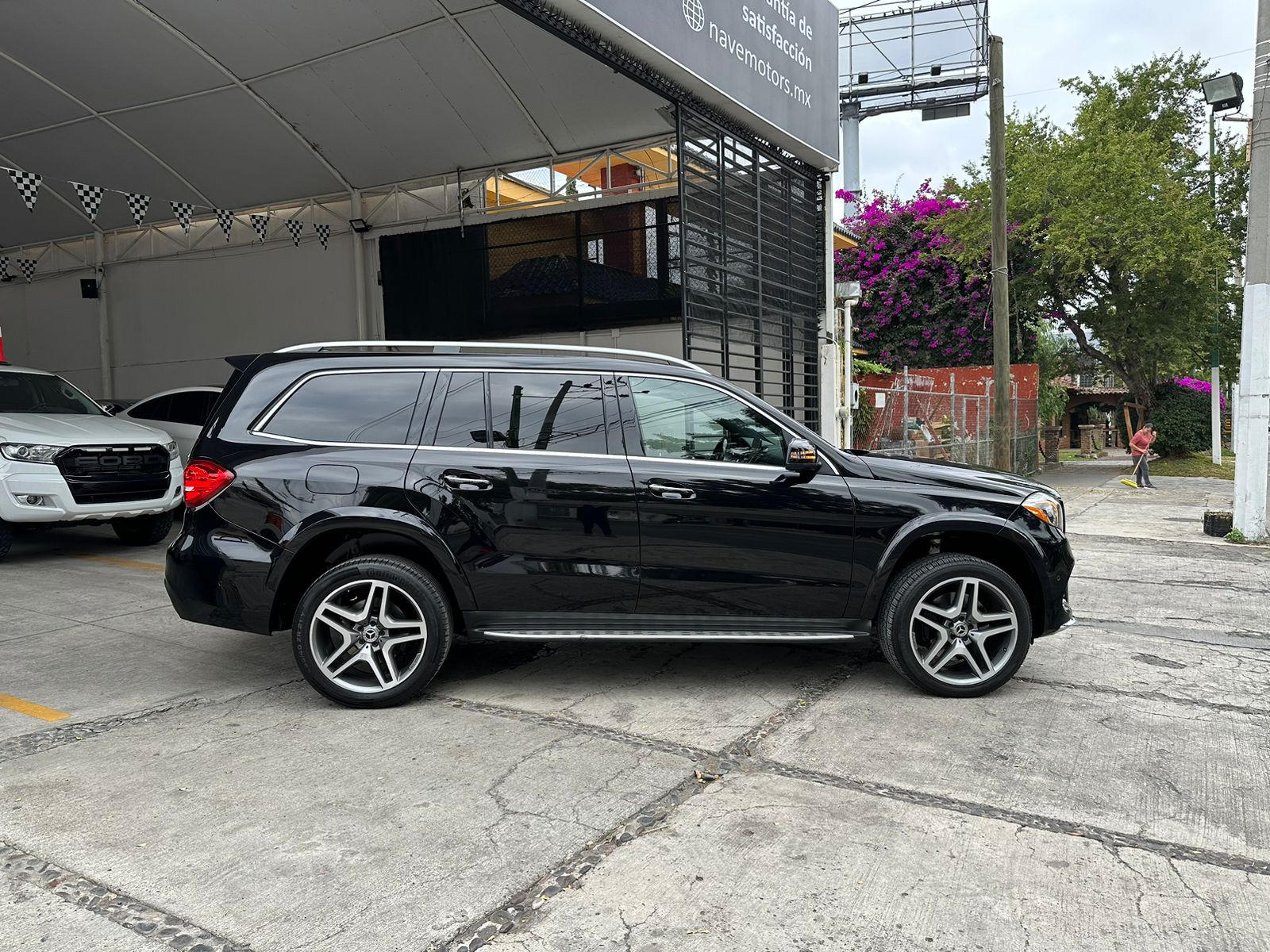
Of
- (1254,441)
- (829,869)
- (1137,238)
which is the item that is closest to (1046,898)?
(829,869)

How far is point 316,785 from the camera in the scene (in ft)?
12.2

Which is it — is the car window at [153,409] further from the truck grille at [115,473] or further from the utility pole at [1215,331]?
the utility pole at [1215,331]

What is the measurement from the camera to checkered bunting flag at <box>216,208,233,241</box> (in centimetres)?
1491

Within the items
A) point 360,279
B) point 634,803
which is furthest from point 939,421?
point 634,803

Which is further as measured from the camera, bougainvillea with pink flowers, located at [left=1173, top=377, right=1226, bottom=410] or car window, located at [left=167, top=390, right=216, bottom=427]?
bougainvillea with pink flowers, located at [left=1173, top=377, right=1226, bottom=410]

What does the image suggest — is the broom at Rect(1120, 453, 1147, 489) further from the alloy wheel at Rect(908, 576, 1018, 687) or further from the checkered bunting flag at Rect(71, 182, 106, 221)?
the checkered bunting flag at Rect(71, 182, 106, 221)

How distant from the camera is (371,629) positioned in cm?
464

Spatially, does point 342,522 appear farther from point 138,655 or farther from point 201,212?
point 201,212

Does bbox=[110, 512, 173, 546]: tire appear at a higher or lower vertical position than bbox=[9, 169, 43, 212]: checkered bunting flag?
lower

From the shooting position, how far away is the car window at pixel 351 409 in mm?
4793

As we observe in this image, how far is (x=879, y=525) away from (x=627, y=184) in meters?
9.70

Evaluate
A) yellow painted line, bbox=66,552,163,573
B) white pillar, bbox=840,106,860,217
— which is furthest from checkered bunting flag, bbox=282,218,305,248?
white pillar, bbox=840,106,860,217

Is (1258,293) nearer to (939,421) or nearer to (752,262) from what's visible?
(752,262)

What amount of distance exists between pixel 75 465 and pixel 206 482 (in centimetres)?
439
